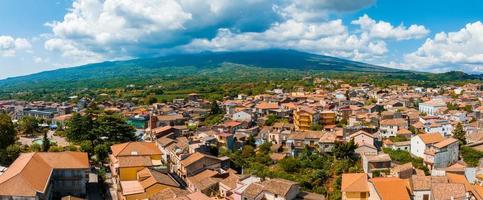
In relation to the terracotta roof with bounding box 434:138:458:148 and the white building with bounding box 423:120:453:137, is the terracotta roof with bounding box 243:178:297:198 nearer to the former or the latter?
the terracotta roof with bounding box 434:138:458:148

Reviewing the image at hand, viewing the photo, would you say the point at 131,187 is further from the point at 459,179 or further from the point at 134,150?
the point at 459,179

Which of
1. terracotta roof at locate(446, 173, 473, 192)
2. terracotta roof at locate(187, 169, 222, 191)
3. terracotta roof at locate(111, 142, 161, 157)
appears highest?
terracotta roof at locate(111, 142, 161, 157)

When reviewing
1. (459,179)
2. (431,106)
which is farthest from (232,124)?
(431,106)

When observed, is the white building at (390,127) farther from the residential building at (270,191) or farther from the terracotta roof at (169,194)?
the terracotta roof at (169,194)

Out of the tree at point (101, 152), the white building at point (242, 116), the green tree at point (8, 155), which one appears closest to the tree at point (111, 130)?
the tree at point (101, 152)

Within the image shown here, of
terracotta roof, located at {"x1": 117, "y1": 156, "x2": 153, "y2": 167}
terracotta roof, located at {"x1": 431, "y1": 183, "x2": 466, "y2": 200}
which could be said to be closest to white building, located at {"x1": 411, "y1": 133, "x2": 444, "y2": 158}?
terracotta roof, located at {"x1": 431, "y1": 183, "x2": 466, "y2": 200}

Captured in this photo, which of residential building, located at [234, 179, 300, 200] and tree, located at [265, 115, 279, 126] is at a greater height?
tree, located at [265, 115, 279, 126]

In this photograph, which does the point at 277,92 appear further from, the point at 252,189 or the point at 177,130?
the point at 252,189
